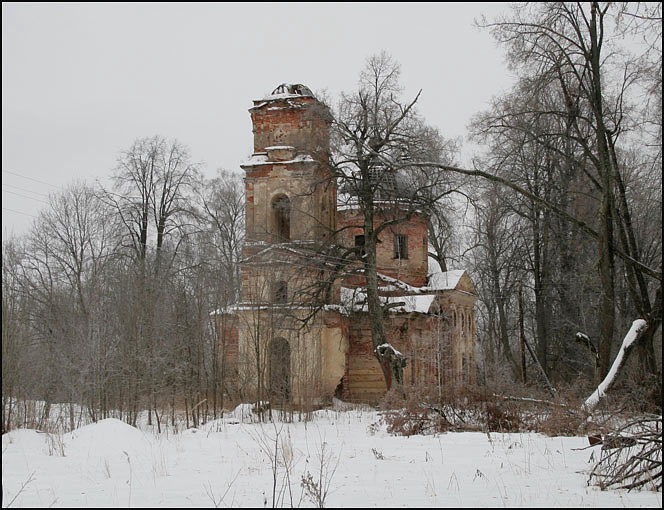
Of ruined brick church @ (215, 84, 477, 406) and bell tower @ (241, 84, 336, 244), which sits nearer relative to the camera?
ruined brick church @ (215, 84, 477, 406)

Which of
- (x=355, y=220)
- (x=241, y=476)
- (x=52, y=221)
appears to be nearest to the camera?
(x=241, y=476)

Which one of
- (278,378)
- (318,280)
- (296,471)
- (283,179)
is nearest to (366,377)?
(318,280)

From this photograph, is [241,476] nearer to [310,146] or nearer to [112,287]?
[112,287]

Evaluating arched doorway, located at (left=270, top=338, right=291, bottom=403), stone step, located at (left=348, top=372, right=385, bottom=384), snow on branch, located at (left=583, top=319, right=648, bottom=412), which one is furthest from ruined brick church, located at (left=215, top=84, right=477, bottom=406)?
snow on branch, located at (left=583, top=319, right=648, bottom=412)

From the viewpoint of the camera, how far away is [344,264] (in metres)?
26.8

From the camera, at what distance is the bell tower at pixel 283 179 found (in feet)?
89.6

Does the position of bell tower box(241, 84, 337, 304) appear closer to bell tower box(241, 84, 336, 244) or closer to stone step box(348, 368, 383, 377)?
bell tower box(241, 84, 336, 244)

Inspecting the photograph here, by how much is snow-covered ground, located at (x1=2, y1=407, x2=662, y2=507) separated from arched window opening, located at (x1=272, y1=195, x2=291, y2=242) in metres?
14.2

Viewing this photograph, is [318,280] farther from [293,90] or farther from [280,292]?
[293,90]

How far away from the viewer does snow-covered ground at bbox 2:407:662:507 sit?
8.10 m

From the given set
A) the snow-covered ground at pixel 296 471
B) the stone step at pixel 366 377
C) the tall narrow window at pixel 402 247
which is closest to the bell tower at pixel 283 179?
the tall narrow window at pixel 402 247

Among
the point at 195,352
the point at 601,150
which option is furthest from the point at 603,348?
the point at 195,352

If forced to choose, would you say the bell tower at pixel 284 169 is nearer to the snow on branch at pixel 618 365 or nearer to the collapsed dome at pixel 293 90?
the collapsed dome at pixel 293 90

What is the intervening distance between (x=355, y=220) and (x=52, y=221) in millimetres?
16203
